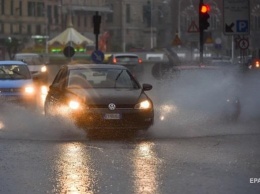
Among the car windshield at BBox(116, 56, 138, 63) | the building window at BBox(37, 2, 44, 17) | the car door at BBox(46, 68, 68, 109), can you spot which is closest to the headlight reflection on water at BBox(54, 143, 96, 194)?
the car door at BBox(46, 68, 68, 109)

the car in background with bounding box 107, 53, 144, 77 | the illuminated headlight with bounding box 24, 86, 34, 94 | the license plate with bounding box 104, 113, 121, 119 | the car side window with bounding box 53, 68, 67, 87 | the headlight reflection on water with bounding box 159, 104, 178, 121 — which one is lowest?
the car in background with bounding box 107, 53, 144, 77

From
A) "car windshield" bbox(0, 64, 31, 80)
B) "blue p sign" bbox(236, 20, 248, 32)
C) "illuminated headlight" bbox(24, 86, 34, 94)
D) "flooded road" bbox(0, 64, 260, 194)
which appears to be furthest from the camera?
"blue p sign" bbox(236, 20, 248, 32)

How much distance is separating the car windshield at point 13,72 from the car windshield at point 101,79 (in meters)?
7.51

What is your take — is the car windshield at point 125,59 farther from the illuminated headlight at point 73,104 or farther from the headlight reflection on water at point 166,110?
the illuminated headlight at point 73,104

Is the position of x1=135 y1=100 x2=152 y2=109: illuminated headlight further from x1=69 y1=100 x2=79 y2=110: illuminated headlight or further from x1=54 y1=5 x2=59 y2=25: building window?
x1=54 y1=5 x2=59 y2=25: building window

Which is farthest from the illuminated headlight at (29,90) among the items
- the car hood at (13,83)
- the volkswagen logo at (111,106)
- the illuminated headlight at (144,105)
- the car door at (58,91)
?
the volkswagen logo at (111,106)

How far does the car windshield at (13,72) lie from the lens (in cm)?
2467

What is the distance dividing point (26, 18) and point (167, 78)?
232 ft

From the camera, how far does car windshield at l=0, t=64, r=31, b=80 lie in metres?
24.7

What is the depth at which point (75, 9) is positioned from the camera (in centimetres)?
9988

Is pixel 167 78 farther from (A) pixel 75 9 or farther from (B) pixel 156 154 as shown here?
(A) pixel 75 9

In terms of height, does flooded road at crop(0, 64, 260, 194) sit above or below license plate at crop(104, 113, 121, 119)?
below

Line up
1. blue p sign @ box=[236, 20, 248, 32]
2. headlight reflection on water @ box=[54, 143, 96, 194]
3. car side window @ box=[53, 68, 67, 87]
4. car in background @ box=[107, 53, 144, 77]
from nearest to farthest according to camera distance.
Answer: headlight reflection on water @ box=[54, 143, 96, 194] → car side window @ box=[53, 68, 67, 87] → blue p sign @ box=[236, 20, 248, 32] → car in background @ box=[107, 53, 144, 77]

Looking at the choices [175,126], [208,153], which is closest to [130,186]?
[208,153]
